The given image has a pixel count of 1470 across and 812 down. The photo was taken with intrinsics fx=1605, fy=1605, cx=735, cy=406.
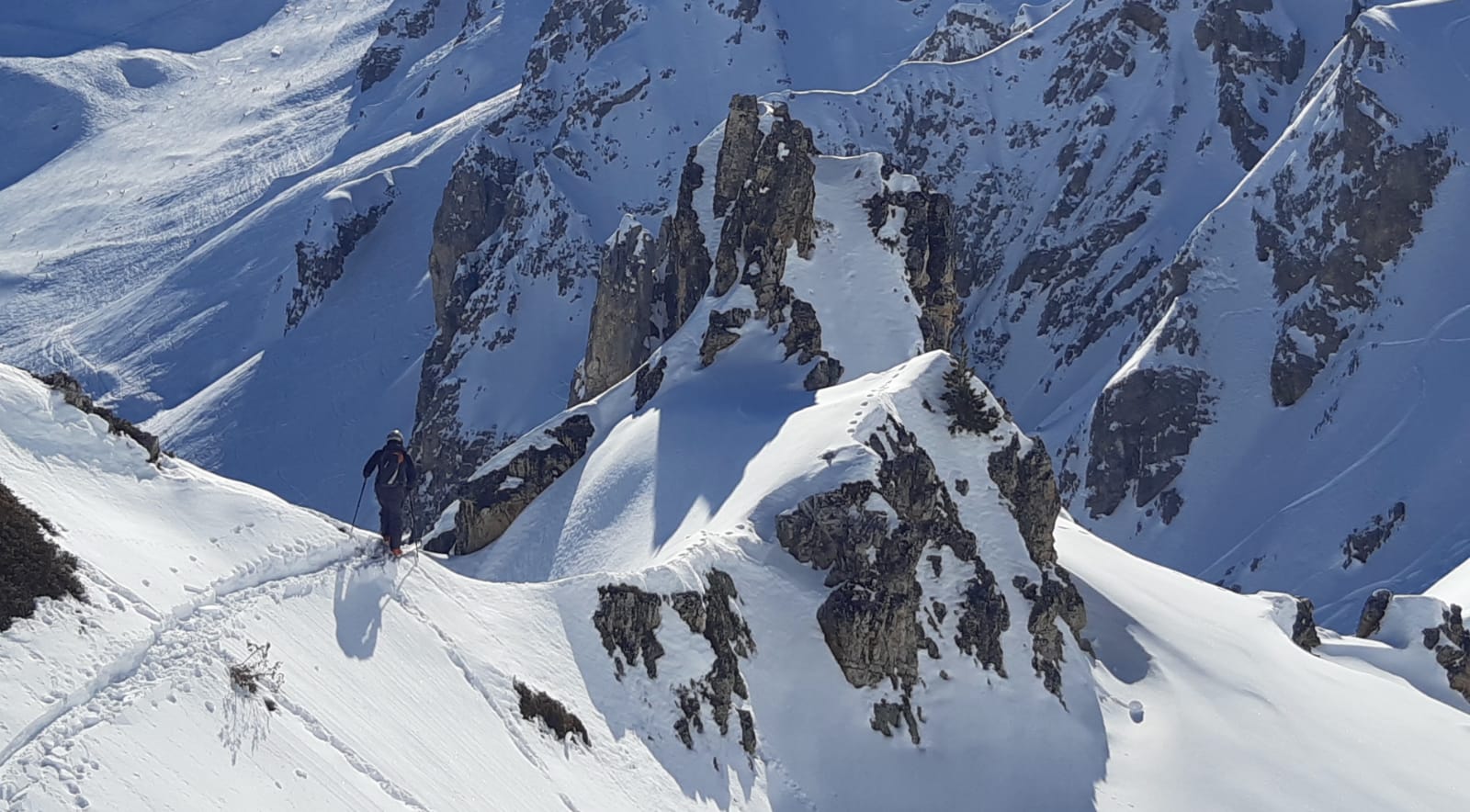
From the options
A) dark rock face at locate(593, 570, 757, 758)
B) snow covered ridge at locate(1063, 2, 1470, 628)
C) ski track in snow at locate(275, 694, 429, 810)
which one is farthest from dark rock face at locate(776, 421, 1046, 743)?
snow covered ridge at locate(1063, 2, 1470, 628)

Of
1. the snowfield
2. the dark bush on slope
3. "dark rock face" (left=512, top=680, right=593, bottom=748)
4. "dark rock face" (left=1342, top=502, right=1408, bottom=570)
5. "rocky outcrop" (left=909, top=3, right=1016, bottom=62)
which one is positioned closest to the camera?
the dark bush on slope

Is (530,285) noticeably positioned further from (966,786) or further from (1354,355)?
(966,786)

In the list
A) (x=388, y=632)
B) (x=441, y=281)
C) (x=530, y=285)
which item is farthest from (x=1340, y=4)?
(x=388, y=632)

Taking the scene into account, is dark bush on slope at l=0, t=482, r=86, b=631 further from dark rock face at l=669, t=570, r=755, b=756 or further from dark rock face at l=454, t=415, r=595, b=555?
Answer: dark rock face at l=454, t=415, r=595, b=555

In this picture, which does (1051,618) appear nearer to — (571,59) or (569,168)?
(569,168)

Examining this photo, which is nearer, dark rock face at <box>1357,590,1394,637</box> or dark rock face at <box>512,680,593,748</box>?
dark rock face at <box>512,680,593,748</box>

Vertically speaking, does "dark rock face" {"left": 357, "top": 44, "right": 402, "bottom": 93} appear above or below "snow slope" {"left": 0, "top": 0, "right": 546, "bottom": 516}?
above

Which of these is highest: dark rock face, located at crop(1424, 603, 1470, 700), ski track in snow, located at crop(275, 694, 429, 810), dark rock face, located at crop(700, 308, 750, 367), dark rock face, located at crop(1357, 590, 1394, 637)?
ski track in snow, located at crop(275, 694, 429, 810)

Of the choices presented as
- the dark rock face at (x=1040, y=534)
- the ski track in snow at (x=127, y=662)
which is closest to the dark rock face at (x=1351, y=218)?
the dark rock face at (x=1040, y=534)
